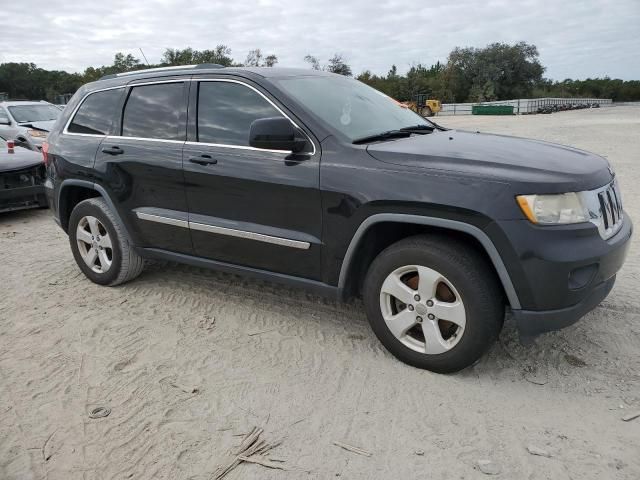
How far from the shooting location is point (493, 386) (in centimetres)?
301

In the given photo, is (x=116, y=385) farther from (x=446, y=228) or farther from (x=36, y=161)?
(x=36, y=161)

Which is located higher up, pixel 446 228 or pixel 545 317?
pixel 446 228

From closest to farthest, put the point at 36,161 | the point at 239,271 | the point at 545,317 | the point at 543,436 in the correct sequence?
the point at 543,436, the point at 545,317, the point at 239,271, the point at 36,161

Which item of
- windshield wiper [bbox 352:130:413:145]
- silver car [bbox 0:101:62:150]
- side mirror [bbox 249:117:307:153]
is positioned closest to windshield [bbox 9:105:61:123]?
silver car [bbox 0:101:62:150]

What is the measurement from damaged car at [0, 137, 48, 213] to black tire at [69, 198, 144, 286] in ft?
11.3

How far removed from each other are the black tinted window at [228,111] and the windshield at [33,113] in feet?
36.5

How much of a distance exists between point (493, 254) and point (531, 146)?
3.31 ft

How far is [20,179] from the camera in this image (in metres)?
7.60

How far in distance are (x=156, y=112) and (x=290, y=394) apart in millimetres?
2489

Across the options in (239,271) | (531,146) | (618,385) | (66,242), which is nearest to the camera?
(618,385)

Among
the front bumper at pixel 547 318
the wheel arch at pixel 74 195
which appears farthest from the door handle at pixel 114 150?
the front bumper at pixel 547 318

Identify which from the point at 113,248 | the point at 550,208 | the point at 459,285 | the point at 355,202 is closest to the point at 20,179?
the point at 113,248

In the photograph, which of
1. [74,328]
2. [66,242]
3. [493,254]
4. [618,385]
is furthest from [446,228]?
[66,242]

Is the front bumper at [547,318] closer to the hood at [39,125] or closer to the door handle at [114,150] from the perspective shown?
the door handle at [114,150]
